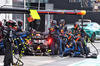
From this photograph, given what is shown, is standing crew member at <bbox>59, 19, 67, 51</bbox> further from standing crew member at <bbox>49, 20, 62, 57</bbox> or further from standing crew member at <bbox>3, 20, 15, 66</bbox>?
standing crew member at <bbox>3, 20, 15, 66</bbox>

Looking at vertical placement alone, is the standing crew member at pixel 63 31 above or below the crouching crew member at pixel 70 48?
above

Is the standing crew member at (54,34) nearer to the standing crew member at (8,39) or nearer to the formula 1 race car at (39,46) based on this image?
the formula 1 race car at (39,46)

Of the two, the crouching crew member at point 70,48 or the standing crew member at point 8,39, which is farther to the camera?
the crouching crew member at point 70,48

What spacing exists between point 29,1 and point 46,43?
28140mm

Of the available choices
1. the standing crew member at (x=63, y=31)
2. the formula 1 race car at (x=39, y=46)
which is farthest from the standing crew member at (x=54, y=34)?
the formula 1 race car at (x=39, y=46)

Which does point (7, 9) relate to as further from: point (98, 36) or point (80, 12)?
point (98, 36)

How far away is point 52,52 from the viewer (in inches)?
683

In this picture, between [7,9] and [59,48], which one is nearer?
[7,9]

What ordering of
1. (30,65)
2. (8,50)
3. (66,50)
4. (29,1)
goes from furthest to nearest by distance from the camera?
(29,1) < (66,50) < (30,65) < (8,50)

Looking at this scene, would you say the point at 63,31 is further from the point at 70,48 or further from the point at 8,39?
the point at 8,39

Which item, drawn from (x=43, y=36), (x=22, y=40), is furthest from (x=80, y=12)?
(x=22, y=40)

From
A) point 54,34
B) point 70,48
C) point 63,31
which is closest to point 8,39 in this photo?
point 54,34

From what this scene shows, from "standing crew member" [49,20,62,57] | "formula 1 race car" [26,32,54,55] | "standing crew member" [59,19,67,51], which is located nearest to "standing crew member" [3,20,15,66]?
"standing crew member" [49,20,62,57]

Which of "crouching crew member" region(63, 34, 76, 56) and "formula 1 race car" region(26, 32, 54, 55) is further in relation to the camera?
"formula 1 race car" region(26, 32, 54, 55)
